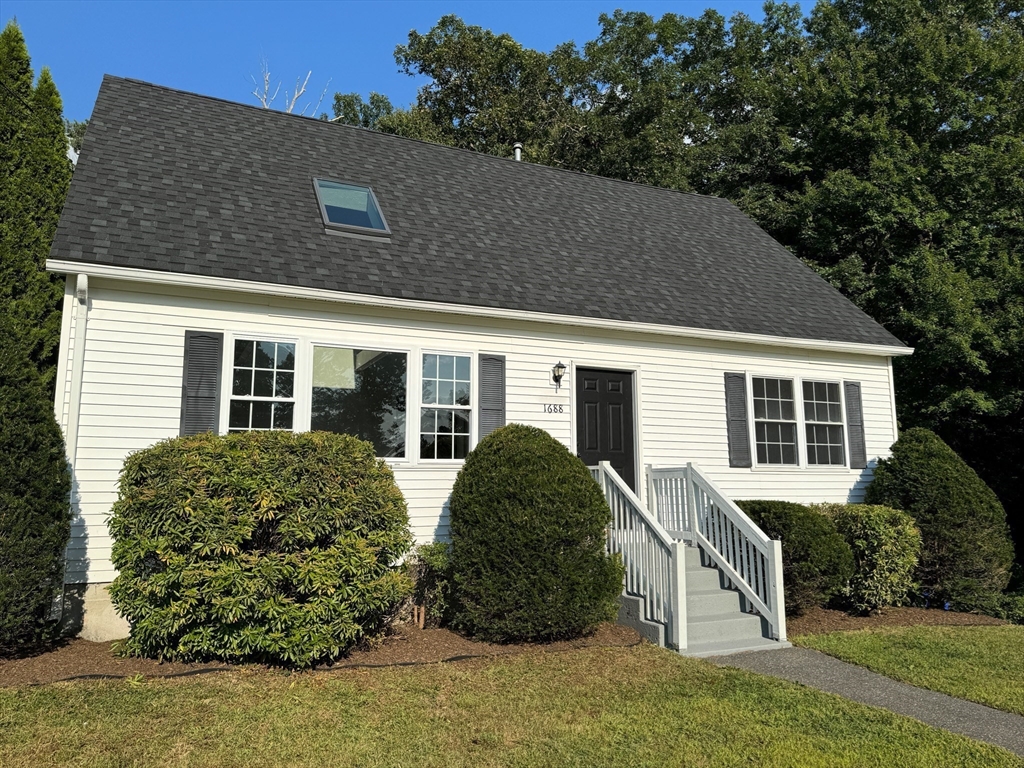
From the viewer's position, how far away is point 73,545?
6.75m

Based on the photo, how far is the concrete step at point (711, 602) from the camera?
7.36m

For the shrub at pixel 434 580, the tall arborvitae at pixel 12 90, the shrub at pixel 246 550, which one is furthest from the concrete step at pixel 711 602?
the tall arborvitae at pixel 12 90

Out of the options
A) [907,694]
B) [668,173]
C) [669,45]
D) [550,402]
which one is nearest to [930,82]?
[668,173]

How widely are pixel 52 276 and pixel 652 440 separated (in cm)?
741

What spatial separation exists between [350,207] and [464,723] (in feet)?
22.6

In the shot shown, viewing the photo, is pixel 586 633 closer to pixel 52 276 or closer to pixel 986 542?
pixel 986 542

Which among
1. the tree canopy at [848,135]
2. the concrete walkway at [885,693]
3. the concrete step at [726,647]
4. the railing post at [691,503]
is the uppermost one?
the tree canopy at [848,135]

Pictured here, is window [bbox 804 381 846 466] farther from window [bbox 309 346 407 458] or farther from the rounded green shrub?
window [bbox 309 346 407 458]

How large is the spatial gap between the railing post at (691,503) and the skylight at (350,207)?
4706 mm

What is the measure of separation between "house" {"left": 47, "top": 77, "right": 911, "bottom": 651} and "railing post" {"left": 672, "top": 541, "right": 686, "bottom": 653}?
0.95m

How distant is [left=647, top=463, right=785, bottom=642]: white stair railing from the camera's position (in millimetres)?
7316

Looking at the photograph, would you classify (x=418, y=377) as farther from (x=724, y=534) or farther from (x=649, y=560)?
(x=724, y=534)

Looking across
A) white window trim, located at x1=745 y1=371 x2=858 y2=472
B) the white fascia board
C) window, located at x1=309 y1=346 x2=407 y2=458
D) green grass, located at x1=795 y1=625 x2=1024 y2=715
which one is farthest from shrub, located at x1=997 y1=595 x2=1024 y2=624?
window, located at x1=309 y1=346 x2=407 y2=458

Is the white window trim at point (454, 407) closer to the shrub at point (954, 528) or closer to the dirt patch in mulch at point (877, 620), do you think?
the dirt patch in mulch at point (877, 620)
